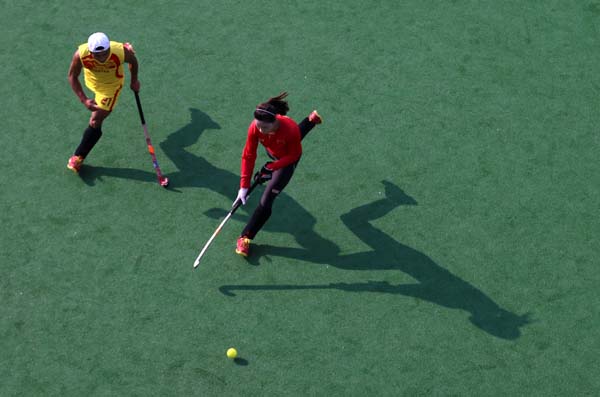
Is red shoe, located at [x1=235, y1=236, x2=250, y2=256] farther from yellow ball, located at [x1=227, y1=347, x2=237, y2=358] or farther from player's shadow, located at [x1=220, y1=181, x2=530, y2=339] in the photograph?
yellow ball, located at [x1=227, y1=347, x2=237, y2=358]

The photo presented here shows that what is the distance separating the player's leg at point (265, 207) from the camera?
331 inches

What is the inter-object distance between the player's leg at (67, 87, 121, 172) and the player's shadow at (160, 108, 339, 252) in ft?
2.96

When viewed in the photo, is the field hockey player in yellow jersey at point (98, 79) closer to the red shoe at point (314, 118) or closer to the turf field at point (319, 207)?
the turf field at point (319, 207)

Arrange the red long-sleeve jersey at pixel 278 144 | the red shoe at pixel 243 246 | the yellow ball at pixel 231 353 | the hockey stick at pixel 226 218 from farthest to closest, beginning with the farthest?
1. the red shoe at pixel 243 246
2. the hockey stick at pixel 226 218
3. the red long-sleeve jersey at pixel 278 144
4. the yellow ball at pixel 231 353

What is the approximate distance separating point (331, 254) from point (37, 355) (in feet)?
10.9

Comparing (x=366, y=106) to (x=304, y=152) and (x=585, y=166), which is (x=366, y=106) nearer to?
(x=304, y=152)

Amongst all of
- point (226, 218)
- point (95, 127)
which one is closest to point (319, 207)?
point (226, 218)

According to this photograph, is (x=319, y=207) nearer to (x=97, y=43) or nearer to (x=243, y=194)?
(x=243, y=194)

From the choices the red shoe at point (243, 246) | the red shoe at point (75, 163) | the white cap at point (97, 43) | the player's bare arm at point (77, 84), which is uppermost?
the white cap at point (97, 43)

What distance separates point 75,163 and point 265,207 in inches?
98.1

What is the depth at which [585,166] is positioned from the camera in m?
9.77

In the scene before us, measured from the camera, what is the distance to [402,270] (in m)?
8.77

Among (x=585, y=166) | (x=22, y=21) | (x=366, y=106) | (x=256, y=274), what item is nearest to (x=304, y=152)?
(x=366, y=106)

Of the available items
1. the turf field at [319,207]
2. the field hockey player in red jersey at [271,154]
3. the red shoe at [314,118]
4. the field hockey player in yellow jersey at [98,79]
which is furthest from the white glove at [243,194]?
the field hockey player in yellow jersey at [98,79]
